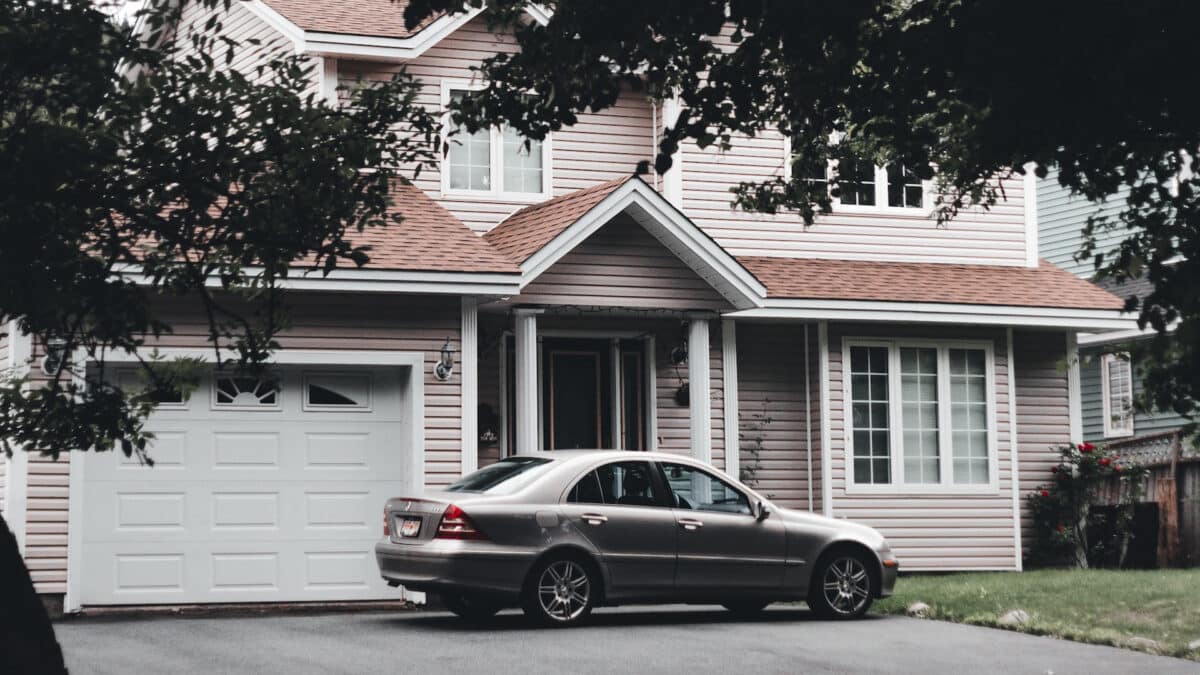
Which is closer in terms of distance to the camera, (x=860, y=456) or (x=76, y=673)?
(x=76, y=673)

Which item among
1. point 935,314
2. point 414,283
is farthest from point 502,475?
point 935,314

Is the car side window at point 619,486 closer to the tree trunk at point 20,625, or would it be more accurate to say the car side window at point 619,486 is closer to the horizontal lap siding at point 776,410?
the horizontal lap siding at point 776,410

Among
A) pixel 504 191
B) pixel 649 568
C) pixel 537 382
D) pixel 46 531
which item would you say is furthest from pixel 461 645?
pixel 504 191

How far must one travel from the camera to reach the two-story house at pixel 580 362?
1564cm

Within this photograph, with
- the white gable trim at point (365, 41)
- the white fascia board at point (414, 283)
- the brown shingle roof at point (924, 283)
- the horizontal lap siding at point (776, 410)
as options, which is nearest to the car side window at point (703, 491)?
the white fascia board at point (414, 283)

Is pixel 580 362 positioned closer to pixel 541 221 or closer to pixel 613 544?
pixel 541 221

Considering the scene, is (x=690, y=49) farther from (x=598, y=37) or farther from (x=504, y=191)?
(x=504, y=191)

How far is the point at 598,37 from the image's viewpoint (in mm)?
7867

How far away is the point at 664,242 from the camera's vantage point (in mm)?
17219

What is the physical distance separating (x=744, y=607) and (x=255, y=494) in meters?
5.06

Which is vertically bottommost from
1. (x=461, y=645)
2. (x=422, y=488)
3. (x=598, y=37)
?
(x=461, y=645)

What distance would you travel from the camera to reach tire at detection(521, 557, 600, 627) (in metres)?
13.2

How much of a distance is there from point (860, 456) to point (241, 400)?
8.00m

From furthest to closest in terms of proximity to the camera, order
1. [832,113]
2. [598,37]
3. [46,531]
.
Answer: [46,531]
[832,113]
[598,37]
